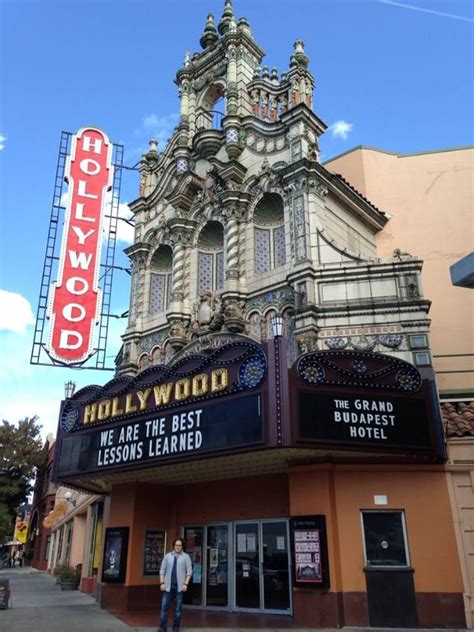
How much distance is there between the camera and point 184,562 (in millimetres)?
11281

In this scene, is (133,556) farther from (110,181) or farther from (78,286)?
(110,181)

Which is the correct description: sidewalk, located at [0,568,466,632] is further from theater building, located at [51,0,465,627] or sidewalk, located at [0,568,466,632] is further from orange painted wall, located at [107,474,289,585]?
orange painted wall, located at [107,474,289,585]

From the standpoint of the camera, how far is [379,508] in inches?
512

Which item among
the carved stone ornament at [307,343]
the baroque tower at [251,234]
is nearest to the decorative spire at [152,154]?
the baroque tower at [251,234]

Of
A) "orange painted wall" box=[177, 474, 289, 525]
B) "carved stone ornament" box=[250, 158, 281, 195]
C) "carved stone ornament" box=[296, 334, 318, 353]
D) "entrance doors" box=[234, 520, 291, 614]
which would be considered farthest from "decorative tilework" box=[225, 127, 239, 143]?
"entrance doors" box=[234, 520, 291, 614]

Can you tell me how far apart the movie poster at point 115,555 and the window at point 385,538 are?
24.0 ft

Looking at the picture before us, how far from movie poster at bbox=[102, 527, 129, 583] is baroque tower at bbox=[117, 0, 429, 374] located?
5.65 meters

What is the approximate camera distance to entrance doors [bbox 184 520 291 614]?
1466cm

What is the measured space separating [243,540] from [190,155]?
46.5 ft

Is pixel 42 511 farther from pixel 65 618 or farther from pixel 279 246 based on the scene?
pixel 279 246

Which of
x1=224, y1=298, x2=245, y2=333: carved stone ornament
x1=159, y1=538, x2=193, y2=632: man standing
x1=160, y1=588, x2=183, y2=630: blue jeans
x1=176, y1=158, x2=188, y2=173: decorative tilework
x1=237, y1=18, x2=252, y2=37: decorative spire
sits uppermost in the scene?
x1=237, y1=18, x2=252, y2=37: decorative spire

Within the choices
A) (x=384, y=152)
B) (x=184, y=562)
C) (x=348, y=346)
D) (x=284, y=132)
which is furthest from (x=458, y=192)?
(x=184, y=562)

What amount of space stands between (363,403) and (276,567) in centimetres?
527

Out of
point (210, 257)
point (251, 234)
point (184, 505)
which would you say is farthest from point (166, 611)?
point (210, 257)
